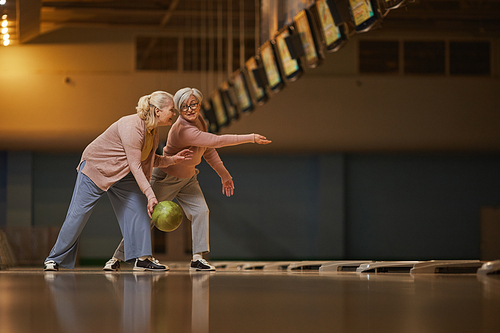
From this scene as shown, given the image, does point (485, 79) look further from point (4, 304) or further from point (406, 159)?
point (4, 304)

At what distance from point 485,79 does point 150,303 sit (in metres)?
15.0

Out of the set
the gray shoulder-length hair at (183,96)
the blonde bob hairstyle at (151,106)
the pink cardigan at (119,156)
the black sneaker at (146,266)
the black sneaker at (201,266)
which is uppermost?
the gray shoulder-length hair at (183,96)

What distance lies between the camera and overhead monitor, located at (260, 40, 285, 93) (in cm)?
833

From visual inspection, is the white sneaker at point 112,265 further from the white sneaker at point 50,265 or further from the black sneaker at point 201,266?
the black sneaker at point 201,266

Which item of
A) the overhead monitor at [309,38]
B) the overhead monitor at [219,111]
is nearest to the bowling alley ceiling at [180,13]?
the overhead monitor at [219,111]

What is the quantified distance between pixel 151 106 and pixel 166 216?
88 centimetres

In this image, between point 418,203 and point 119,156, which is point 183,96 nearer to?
point 119,156

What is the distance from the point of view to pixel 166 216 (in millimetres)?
3998

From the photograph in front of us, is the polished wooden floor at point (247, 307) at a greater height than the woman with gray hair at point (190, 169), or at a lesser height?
lesser

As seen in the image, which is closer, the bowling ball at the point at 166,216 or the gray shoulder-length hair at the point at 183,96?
the bowling ball at the point at 166,216

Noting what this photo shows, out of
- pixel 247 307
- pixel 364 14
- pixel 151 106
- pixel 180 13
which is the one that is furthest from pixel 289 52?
pixel 180 13

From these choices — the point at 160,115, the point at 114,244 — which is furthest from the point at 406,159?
the point at 160,115

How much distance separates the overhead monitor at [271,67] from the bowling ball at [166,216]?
4.70m

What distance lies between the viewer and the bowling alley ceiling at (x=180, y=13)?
518 inches
